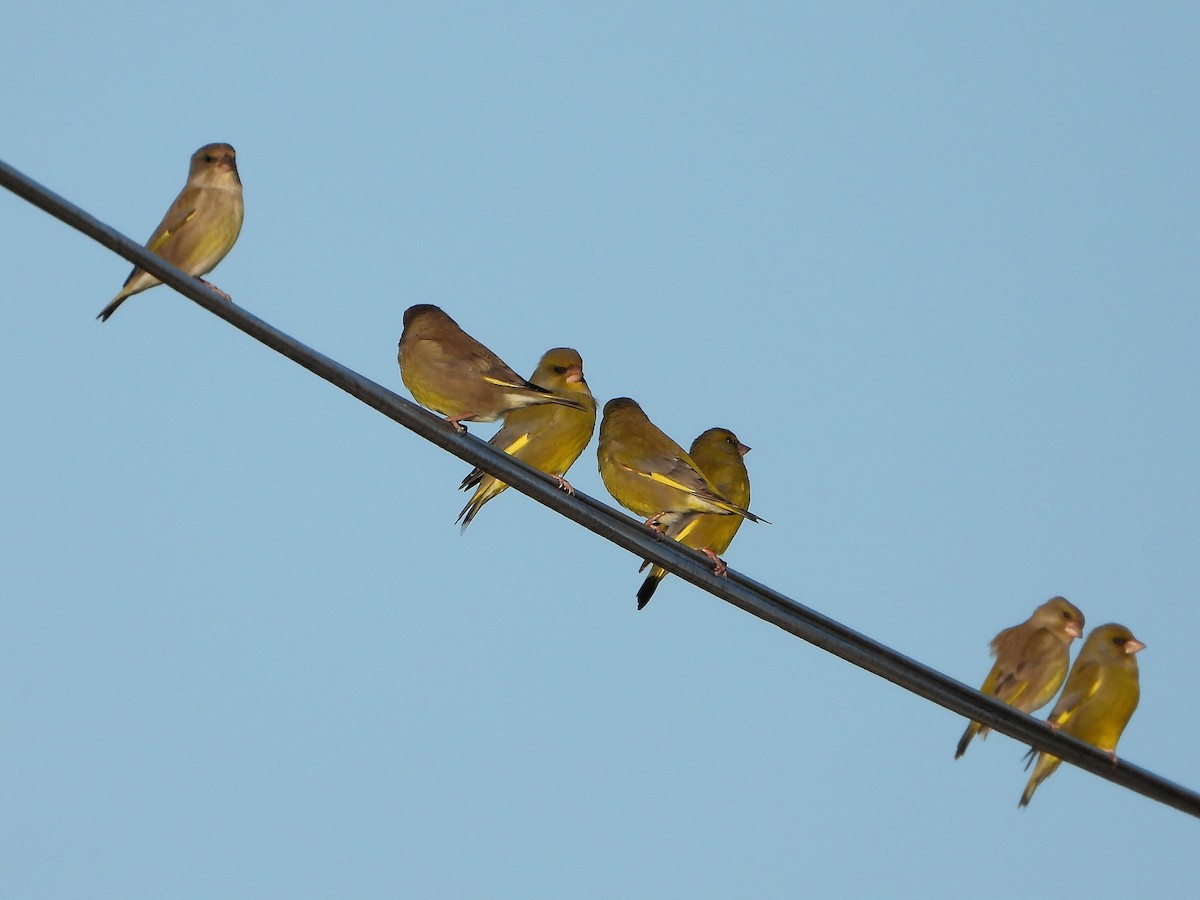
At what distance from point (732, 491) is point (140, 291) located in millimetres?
3688

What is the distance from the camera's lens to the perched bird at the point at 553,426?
9312 mm

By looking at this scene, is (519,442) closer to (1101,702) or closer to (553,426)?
(553,426)

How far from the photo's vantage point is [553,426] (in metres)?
9.38

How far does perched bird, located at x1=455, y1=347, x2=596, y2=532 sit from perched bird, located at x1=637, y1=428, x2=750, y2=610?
953mm

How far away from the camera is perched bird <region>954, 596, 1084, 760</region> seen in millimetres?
9570

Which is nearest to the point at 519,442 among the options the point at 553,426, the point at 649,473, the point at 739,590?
the point at 553,426

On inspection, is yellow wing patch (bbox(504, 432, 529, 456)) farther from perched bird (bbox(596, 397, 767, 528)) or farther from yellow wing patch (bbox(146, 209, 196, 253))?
yellow wing patch (bbox(146, 209, 196, 253))

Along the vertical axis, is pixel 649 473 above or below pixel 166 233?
above

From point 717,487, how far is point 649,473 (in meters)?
1.22

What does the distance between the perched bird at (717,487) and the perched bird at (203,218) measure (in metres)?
3.01

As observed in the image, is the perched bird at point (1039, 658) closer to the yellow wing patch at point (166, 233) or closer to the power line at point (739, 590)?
the power line at point (739, 590)

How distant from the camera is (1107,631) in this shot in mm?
9570

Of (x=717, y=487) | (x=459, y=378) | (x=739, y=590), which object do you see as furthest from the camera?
(x=717, y=487)

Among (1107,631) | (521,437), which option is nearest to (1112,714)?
(1107,631)
